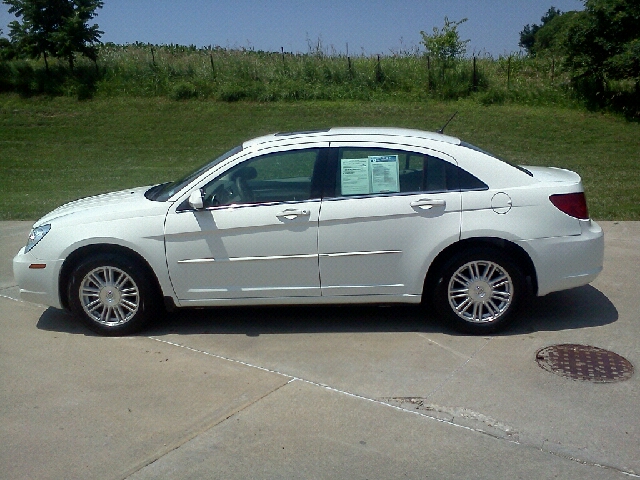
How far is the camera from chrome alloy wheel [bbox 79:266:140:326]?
19.5ft

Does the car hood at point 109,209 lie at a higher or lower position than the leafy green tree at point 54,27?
lower

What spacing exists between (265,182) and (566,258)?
2488mm

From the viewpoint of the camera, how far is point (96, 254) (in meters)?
5.95

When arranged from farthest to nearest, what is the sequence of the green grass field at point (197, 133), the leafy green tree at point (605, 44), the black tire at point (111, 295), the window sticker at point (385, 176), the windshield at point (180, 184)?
1. the leafy green tree at point (605, 44)
2. the green grass field at point (197, 133)
3. the windshield at point (180, 184)
4. the black tire at point (111, 295)
5. the window sticker at point (385, 176)

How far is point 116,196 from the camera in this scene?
6520 millimetres

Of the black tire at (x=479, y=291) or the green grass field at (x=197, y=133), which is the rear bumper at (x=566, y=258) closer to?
the black tire at (x=479, y=291)

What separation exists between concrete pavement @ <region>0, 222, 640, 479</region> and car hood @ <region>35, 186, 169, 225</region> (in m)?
0.98

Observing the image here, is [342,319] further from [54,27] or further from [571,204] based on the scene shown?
[54,27]

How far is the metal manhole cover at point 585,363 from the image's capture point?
16.5 feet

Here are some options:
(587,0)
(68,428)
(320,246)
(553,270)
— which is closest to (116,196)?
(320,246)

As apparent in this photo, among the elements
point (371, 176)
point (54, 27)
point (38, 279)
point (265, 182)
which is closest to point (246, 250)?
point (265, 182)

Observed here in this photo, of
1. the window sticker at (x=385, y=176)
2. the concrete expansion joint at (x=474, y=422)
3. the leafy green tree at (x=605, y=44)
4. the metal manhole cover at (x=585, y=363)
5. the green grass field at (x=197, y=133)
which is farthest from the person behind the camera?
the leafy green tree at (x=605, y=44)

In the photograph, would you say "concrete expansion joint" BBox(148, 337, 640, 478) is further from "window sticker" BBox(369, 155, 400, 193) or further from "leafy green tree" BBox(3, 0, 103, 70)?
"leafy green tree" BBox(3, 0, 103, 70)

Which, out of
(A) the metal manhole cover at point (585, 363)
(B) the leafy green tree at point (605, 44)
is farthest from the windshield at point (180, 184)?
(B) the leafy green tree at point (605, 44)
